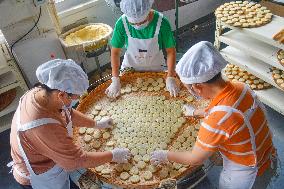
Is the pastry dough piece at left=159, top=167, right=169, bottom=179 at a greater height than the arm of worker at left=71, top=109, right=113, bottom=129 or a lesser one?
lesser

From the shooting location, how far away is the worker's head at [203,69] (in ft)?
5.76

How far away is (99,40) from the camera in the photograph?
3.95 m

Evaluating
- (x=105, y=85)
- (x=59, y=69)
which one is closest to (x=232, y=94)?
(x=59, y=69)

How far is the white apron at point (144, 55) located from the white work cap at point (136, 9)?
0.68 ft

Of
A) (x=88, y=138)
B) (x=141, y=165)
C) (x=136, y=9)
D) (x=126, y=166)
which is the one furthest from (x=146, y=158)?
(x=136, y=9)

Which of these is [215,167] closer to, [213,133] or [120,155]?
[120,155]

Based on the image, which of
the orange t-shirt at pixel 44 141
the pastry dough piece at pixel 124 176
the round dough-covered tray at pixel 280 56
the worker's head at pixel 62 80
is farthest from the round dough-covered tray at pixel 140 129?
the round dough-covered tray at pixel 280 56

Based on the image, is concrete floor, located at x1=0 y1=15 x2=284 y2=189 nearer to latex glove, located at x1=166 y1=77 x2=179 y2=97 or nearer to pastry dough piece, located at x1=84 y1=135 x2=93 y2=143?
pastry dough piece, located at x1=84 y1=135 x2=93 y2=143

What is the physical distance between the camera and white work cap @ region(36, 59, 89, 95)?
1.87 meters

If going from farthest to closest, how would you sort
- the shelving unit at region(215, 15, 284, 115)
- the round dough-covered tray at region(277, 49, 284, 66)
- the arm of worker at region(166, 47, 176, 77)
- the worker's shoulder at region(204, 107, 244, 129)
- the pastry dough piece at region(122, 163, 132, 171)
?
1. the shelving unit at region(215, 15, 284, 115)
2. the round dough-covered tray at region(277, 49, 284, 66)
3. the arm of worker at region(166, 47, 176, 77)
4. the pastry dough piece at region(122, 163, 132, 171)
5. the worker's shoulder at region(204, 107, 244, 129)

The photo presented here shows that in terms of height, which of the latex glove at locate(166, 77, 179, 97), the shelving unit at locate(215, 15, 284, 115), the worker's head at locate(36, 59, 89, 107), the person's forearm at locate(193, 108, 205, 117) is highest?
the worker's head at locate(36, 59, 89, 107)

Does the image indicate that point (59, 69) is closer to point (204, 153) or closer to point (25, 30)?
point (204, 153)

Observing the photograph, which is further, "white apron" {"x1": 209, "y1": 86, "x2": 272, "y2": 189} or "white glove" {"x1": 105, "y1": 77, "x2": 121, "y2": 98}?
"white glove" {"x1": 105, "y1": 77, "x2": 121, "y2": 98}

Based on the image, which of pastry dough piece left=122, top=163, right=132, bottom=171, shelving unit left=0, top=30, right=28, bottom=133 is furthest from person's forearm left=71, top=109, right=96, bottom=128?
shelving unit left=0, top=30, right=28, bottom=133
